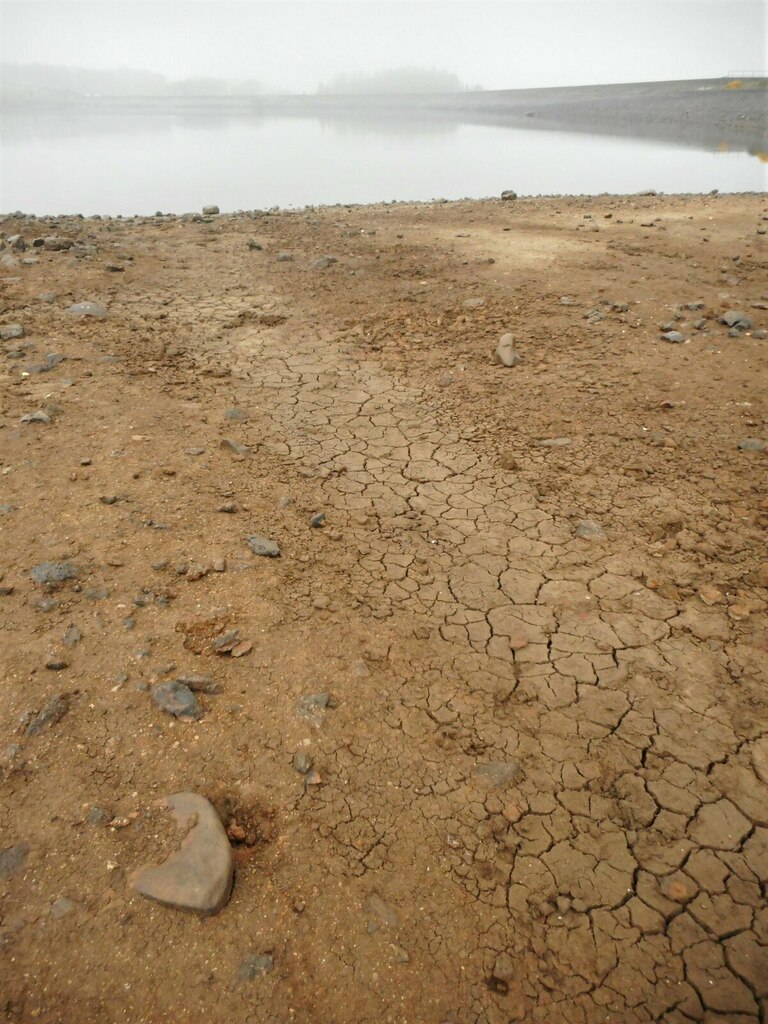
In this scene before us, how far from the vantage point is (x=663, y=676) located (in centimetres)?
247

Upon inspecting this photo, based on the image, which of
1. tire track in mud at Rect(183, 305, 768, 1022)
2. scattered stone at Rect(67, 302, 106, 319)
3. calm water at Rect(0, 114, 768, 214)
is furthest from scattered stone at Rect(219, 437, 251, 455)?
calm water at Rect(0, 114, 768, 214)

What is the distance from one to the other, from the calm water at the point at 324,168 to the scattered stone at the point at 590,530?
12437 millimetres

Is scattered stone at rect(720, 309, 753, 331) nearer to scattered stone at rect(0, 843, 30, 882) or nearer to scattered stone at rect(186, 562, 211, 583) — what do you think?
scattered stone at rect(186, 562, 211, 583)

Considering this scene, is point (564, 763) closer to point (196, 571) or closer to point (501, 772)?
point (501, 772)

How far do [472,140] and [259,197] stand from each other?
1718 cm

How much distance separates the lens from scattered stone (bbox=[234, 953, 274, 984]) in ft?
5.33

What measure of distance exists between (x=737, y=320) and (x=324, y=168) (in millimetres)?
17318

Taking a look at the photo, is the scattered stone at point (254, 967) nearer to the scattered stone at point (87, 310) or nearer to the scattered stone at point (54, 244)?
the scattered stone at point (87, 310)

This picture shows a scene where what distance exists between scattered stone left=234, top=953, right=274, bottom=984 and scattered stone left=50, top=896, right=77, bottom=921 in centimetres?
52

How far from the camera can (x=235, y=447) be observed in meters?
3.93

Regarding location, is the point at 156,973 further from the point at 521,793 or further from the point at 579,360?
the point at 579,360

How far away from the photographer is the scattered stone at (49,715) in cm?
217

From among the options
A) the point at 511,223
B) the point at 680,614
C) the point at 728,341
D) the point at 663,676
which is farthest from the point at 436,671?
the point at 511,223

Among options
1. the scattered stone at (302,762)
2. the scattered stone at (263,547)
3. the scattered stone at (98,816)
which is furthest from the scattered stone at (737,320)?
the scattered stone at (98,816)
